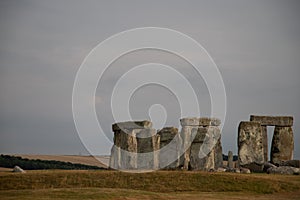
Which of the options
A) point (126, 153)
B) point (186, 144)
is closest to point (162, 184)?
point (126, 153)

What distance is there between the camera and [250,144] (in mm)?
45375

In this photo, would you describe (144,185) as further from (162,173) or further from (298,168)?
(298,168)

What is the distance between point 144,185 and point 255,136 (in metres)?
13.3

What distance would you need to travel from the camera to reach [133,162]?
42.3 metres

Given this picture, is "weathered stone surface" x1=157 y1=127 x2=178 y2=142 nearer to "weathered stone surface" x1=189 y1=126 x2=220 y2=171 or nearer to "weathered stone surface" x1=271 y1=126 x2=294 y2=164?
"weathered stone surface" x1=189 y1=126 x2=220 y2=171

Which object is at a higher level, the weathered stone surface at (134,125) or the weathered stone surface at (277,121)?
the weathered stone surface at (277,121)

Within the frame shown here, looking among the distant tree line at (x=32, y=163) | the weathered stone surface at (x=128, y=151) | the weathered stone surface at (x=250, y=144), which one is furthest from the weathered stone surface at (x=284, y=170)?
the distant tree line at (x=32, y=163)

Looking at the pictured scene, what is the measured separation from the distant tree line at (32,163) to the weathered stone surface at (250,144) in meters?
18.1

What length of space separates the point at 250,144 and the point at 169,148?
20.7 ft

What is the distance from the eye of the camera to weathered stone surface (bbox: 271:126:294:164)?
4697 centimetres

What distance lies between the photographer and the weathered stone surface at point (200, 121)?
4456 cm

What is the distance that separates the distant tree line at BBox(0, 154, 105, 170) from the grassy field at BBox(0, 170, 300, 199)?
2311 cm

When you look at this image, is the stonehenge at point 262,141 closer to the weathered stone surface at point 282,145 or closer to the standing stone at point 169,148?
the weathered stone surface at point 282,145

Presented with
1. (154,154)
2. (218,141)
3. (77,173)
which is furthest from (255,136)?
(77,173)
